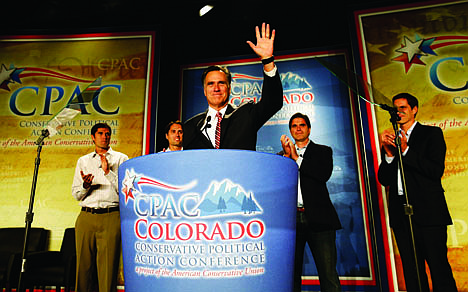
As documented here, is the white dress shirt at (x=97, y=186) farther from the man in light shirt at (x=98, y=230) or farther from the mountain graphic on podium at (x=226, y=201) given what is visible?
the mountain graphic on podium at (x=226, y=201)

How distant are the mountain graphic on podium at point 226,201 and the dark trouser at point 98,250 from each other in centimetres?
210

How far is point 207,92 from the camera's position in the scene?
4.61 ft

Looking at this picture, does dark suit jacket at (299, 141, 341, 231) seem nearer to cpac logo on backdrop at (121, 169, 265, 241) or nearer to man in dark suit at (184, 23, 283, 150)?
man in dark suit at (184, 23, 283, 150)

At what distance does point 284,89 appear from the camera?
4.14 meters

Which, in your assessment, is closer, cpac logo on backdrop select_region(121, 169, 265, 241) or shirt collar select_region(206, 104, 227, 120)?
cpac logo on backdrop select_region(121, 169, 265, 241)

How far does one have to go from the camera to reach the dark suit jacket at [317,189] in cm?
222

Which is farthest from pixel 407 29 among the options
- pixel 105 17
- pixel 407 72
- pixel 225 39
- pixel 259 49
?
pixel 105 17

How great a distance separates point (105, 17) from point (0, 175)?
7.94 feet

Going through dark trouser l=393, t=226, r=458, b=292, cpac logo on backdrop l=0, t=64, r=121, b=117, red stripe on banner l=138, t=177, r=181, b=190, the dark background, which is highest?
the dark background

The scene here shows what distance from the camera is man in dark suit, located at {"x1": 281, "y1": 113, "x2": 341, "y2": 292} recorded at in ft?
7.03

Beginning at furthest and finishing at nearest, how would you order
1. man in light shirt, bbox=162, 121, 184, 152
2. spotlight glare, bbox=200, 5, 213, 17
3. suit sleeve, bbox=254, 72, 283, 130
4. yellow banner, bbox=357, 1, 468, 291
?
spotlight glare, bbox=200, 5, 213, 17, man in light shirt, bbox=162, 121, 184, 152, yellow banner, bbox=357, 1, 468, 291, suit sleeve, bbox=254, 72, 283, 130

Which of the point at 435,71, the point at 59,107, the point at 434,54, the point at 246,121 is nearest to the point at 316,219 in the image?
the point at 246,121

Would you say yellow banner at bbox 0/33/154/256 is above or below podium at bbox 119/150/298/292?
above

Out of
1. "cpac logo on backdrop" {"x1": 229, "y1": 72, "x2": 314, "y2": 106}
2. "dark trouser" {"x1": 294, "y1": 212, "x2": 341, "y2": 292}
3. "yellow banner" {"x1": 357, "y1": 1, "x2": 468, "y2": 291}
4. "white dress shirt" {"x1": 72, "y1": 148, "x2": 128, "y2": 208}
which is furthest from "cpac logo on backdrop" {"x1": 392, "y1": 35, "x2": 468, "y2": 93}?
"white dress shirt" {"x1": 72, "y1": 148, "x2": 128, "y2": 208}
